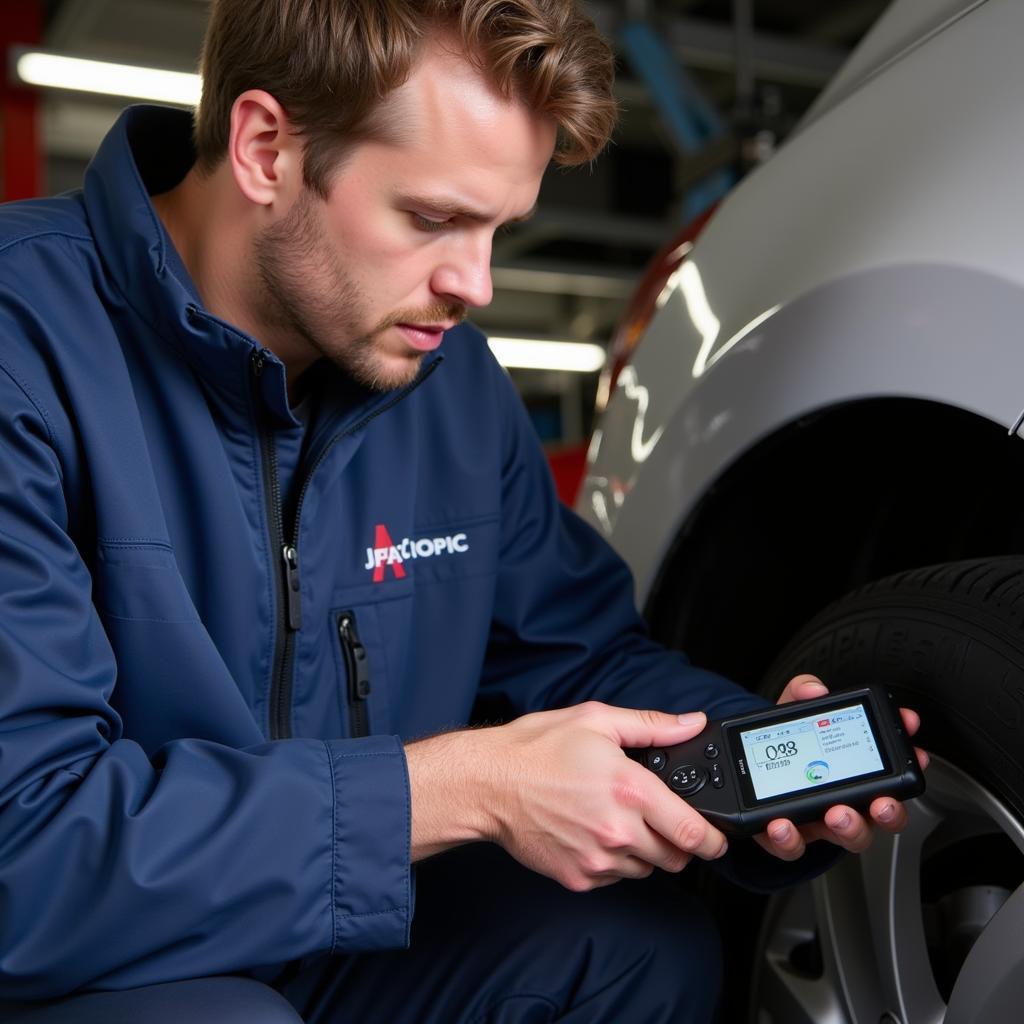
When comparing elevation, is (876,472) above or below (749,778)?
above

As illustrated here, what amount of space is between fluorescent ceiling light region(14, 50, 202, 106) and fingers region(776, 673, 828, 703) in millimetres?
4532

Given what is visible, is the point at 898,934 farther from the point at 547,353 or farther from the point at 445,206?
the point at 547,353


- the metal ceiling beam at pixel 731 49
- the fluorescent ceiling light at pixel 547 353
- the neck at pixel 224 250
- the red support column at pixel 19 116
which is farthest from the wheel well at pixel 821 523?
the fluorescent ceiling light at pixel 547 353

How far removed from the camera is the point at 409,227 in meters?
1.15

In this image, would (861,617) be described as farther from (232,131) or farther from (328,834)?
(232,131)

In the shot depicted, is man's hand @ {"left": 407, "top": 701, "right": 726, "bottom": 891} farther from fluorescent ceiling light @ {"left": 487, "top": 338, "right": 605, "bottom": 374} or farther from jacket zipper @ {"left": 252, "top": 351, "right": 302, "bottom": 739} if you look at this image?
fluorescent ceiling light @ {"left": 487, "top": 338, "right": 605, "bottom": 374}

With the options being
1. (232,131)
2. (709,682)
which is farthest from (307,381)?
(709,682)

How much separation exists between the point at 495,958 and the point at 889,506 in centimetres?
58

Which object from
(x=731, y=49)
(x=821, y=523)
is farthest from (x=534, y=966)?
(x=731, y=49)

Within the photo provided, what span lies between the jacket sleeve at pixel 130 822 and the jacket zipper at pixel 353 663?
0.23 metres

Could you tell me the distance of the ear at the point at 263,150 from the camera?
117 cm

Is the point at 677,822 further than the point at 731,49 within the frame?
No

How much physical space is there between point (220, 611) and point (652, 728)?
1.25ft

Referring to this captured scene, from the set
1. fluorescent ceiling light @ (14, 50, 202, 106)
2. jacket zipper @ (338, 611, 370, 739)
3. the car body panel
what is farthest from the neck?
fluorescent ceiling light @ (14, 50, 202, 106)
